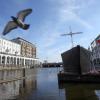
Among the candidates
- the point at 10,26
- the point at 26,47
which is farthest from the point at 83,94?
the point at 26,47

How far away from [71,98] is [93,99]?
8.98ft

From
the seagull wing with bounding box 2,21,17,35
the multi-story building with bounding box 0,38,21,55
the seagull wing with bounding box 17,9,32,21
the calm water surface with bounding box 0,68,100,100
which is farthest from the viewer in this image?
the multi-story building with bounding box 0,38,21,55

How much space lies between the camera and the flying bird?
45.9 ft

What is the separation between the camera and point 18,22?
14.6 metres

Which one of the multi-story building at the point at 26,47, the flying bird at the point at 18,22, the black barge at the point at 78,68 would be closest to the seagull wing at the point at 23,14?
the flying bird at the point at 18,22

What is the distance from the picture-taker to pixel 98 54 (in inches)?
3605

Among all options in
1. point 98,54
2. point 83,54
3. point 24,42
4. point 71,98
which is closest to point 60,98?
point 71,98

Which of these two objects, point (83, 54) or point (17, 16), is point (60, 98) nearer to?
point (17, 16)

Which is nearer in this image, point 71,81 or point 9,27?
point 9,27

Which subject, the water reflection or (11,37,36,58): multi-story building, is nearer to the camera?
the water reflection

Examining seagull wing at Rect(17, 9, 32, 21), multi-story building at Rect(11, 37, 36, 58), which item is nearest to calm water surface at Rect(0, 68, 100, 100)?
seagull wing at Rect(17, 9, 32, 21)

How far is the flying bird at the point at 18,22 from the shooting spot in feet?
45.9

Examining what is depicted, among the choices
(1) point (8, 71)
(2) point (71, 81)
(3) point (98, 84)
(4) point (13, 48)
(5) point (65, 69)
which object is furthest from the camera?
(4) point (13, 48)

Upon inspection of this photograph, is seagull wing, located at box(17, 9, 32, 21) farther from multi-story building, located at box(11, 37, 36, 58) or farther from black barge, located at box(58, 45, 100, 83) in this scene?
multi-story building, located at box(11, 37, 36, 58)
